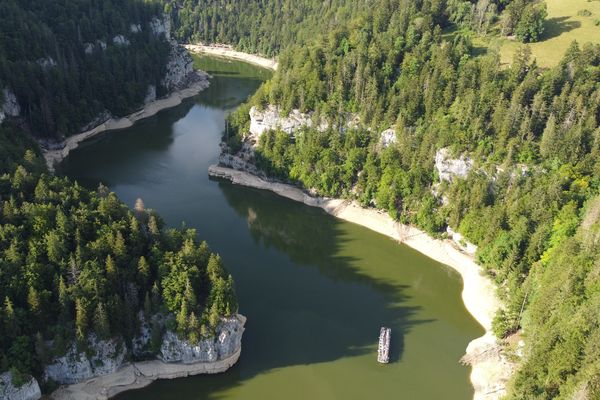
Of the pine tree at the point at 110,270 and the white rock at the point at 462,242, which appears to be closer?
the pine tree at the point at 110,270

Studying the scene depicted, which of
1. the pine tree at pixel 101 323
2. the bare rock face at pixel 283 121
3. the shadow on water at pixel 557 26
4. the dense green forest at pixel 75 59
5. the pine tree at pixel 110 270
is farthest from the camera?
the dense green forest at pixel 75 59

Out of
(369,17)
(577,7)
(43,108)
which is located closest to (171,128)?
(43,108)

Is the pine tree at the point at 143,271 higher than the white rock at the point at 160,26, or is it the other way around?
the white rock at the point at 160,26

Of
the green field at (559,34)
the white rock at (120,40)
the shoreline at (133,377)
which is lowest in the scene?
the shoreline at (133,377)

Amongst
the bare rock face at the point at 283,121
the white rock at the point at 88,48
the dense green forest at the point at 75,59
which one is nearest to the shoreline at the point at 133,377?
the bare rock face at the point at 283,121

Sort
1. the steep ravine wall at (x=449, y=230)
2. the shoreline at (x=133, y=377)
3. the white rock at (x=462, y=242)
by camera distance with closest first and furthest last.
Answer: the shoreline at (x=133, y=377), the steep ravine wall at (x=449, y=230), the white rock at (x=462, y=242)

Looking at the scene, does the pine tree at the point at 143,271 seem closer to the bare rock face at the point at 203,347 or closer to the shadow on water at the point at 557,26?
the bare rock face at the point at 203,347

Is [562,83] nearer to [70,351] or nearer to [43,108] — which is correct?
[70,351]
